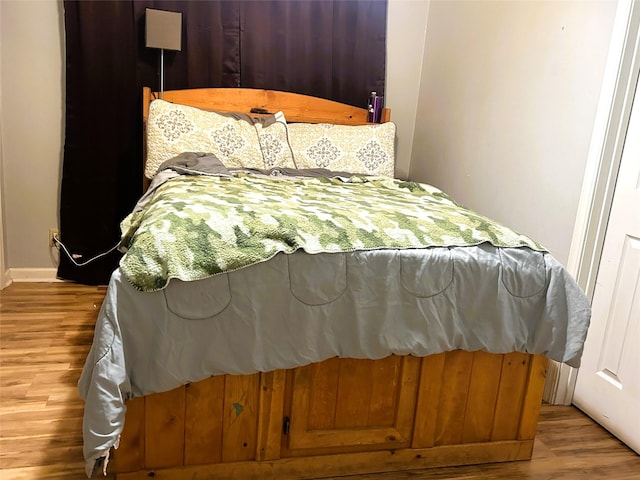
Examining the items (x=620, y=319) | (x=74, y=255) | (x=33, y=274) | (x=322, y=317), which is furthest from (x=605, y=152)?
(x=33, y=274)

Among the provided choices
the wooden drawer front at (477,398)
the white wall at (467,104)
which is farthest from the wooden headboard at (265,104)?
the wooden drawer front at (477,398)

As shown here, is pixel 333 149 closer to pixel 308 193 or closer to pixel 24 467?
pixel 308 193

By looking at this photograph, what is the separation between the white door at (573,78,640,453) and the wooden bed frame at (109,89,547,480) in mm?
432

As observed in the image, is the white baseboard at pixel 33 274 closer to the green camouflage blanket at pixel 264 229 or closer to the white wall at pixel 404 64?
the green camouflage blanket at pixel 264 229

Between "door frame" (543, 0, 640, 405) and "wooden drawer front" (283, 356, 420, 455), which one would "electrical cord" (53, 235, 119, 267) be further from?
"door frame" (543, 0, 640, 405)

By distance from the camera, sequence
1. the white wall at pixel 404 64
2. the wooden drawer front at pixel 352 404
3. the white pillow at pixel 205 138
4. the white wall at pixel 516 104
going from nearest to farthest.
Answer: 1. the wooden drawer front at pixel 352 404
2. the white wall at pixel 516 104
3. the white pillow at pixel 205 138
4. the white wall at pixel 404 64

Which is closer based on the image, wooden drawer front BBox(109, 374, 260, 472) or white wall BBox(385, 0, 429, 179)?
wooden drawer front BBox(109, 374, 260, 472)

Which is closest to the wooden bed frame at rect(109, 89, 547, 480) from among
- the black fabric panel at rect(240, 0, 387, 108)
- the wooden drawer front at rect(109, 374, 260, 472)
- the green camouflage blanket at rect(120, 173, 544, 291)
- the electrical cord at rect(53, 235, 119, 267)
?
the wooden drawer front at rect(109, 374, 260, 472)

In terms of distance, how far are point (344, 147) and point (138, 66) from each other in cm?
125

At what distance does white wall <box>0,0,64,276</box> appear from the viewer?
2818 mm

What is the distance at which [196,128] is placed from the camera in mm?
2727

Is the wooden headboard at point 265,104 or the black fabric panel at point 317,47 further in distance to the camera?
the black fabric panel at point 317,47

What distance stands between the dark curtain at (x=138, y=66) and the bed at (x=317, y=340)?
1368mm

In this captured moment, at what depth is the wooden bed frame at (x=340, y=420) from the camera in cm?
145
